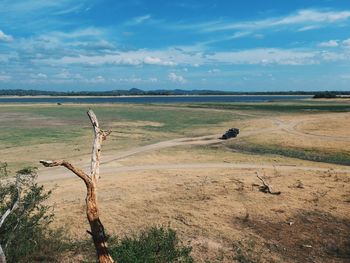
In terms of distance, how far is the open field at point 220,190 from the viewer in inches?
640

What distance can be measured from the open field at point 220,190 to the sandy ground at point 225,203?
0.16 feet

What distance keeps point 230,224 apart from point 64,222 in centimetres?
730

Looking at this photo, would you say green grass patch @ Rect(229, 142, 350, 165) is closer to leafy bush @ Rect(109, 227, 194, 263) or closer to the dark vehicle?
the dark vehicle

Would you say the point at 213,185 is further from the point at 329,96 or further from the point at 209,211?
the point at 329,96

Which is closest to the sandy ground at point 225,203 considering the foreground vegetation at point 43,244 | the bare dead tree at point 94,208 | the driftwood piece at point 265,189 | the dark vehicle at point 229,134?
the driftwood piece at point 265,189

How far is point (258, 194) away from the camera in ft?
72.5

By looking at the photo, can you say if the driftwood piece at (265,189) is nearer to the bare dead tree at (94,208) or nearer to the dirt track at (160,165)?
the dirt track at (160,165)

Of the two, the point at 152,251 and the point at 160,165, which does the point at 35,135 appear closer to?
the point at 160,165

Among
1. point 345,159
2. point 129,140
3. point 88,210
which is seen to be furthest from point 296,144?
point 88,210

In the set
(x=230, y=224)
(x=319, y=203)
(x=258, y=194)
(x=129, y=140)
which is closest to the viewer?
(x=230, y=224)

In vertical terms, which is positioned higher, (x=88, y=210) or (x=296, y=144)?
(x=88, y=210)

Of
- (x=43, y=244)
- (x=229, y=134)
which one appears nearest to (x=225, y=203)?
(x=43, y=244)

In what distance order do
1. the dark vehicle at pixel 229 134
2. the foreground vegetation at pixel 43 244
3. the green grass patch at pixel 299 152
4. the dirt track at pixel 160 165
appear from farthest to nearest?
1. the dark vehicle at pixel 229 134
2. the green grass patch at pixel 299 152
3. the dirt track at pixel 160 165
4. the foreground vegetation at pixel 43 244

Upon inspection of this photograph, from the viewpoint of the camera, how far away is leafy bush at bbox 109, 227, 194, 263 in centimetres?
1288
